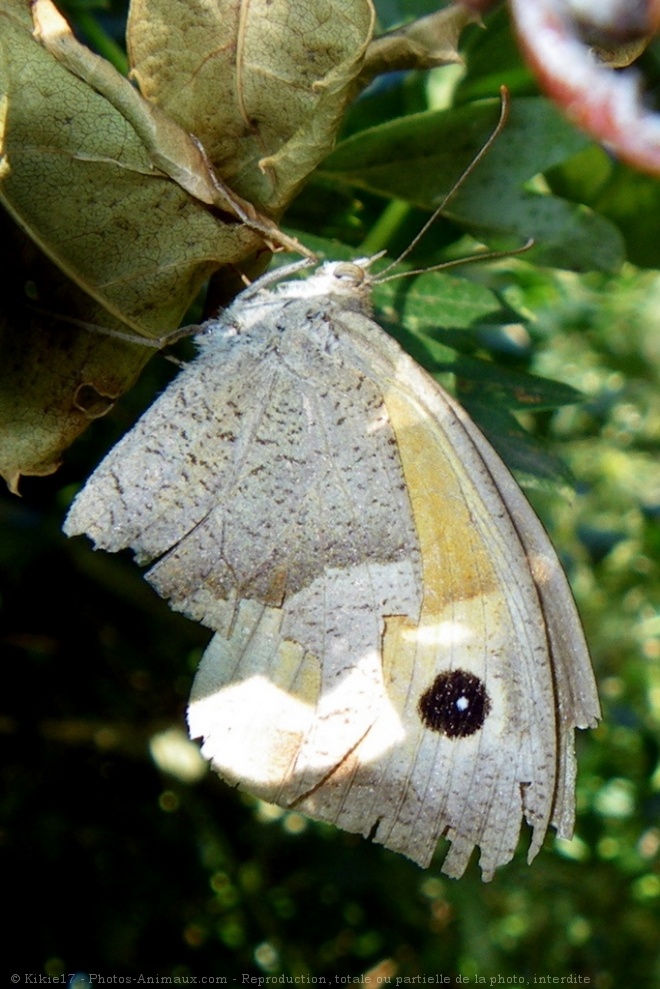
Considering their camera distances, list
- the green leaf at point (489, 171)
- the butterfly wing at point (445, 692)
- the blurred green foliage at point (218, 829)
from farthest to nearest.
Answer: the blurred green foliage at point (218, 829), the green leaf at point (489, 171), the butterfly wing at point (445, 692)

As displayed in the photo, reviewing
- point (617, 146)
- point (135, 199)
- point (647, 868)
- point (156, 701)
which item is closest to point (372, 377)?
point (135, 199)

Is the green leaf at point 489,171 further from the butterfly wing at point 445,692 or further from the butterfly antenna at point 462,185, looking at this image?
the butterfly wing at point 445,692

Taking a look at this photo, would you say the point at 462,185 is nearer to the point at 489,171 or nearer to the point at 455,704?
the point at 489,171

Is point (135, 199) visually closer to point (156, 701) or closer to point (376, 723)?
point (376, 723)

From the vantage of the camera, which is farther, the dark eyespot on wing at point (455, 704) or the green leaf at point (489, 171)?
the green leaf at point (489, 171)

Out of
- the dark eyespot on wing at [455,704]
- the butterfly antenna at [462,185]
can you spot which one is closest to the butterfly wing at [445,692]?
the dark eyespot on wing at [455,704]

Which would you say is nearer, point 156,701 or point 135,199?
point 135,199

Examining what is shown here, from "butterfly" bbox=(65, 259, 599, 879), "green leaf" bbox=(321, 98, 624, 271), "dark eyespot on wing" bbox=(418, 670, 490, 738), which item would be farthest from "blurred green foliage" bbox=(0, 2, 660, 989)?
"dark eyespot on wing" bbox=(418, 670, 490, 738)
